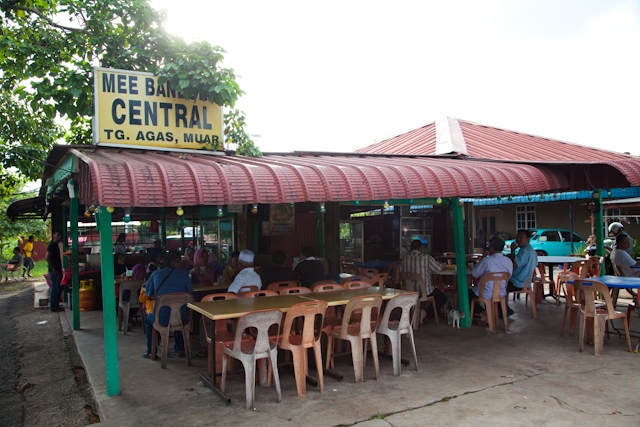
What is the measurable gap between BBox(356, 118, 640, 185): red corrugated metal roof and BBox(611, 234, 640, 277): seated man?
1.46 meters

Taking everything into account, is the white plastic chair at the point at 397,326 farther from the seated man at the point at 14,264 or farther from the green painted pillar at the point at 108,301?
the seated man at the point at 14,264

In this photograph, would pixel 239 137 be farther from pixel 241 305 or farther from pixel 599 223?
pixel 599 223

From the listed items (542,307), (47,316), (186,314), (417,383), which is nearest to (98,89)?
(186,314)

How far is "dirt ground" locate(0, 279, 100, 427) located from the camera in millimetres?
5184

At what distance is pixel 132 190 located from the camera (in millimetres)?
4844

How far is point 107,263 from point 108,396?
1.41 meters

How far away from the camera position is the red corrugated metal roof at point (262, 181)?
4895 mm

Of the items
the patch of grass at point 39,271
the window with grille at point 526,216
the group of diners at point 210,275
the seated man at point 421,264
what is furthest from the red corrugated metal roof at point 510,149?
the patch of grass at point 39,271

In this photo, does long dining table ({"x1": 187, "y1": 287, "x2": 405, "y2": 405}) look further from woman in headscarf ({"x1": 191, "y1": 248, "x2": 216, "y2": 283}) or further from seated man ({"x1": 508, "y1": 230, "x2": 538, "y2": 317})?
seated man ({"x1": 508, "y1": 230, "x2": 538, "y2": 317})

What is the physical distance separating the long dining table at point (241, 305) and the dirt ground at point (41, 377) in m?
1.26

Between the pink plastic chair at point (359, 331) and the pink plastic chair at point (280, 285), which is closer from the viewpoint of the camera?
the pink plastic chair at point (359, 331)

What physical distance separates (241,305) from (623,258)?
23.0 ft

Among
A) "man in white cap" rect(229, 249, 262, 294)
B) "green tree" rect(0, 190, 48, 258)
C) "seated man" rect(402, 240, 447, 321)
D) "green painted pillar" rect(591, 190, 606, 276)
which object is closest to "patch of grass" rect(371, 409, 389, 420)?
"man in white cap" rect(229, 249, 262, 294)

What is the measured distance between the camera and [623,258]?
8758 millimetres
